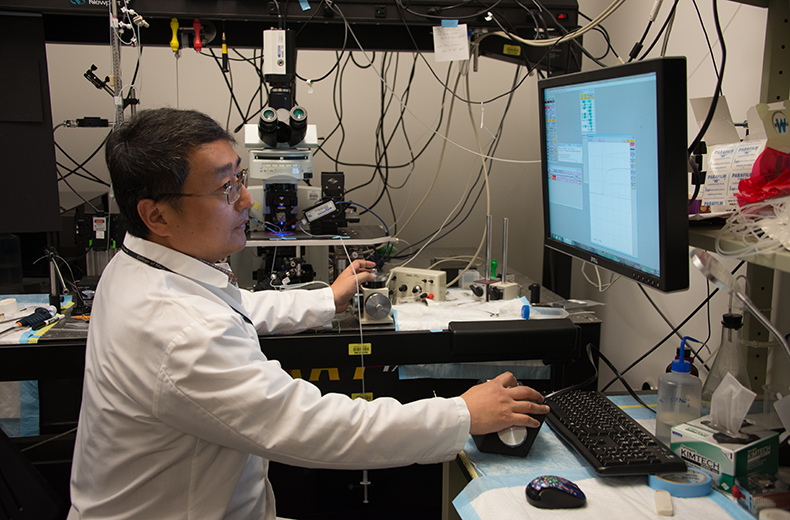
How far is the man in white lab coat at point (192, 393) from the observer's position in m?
0.89

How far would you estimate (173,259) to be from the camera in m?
1.03

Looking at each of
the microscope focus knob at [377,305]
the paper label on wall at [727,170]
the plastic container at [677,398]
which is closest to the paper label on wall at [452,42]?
the microscope focus knob at [377,305]

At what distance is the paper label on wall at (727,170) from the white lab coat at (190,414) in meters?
0.60

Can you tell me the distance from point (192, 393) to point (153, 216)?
1.11 ft

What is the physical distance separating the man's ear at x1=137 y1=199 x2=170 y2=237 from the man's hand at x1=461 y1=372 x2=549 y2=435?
625mm

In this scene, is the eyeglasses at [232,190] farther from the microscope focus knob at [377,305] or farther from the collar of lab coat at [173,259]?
the microscope focus knob at [377,305]

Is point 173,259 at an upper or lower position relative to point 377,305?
upper

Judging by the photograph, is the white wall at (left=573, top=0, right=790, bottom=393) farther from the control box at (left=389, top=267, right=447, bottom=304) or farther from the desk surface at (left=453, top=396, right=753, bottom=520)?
the control box at (left=389, top=267, right=447, bottom=304)

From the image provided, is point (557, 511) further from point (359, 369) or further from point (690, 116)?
point (690, 116)

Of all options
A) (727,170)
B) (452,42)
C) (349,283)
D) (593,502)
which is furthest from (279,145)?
(593,502)

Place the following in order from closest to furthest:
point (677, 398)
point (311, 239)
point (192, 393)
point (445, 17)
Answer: point (192, 393)
point (677, 398)
point (311, 239)
point (445, 17)

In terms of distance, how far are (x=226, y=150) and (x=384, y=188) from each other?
1998 millimetres

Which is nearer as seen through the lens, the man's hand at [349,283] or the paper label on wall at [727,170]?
the paper label on wall at [727,170]

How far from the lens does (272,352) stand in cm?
155
